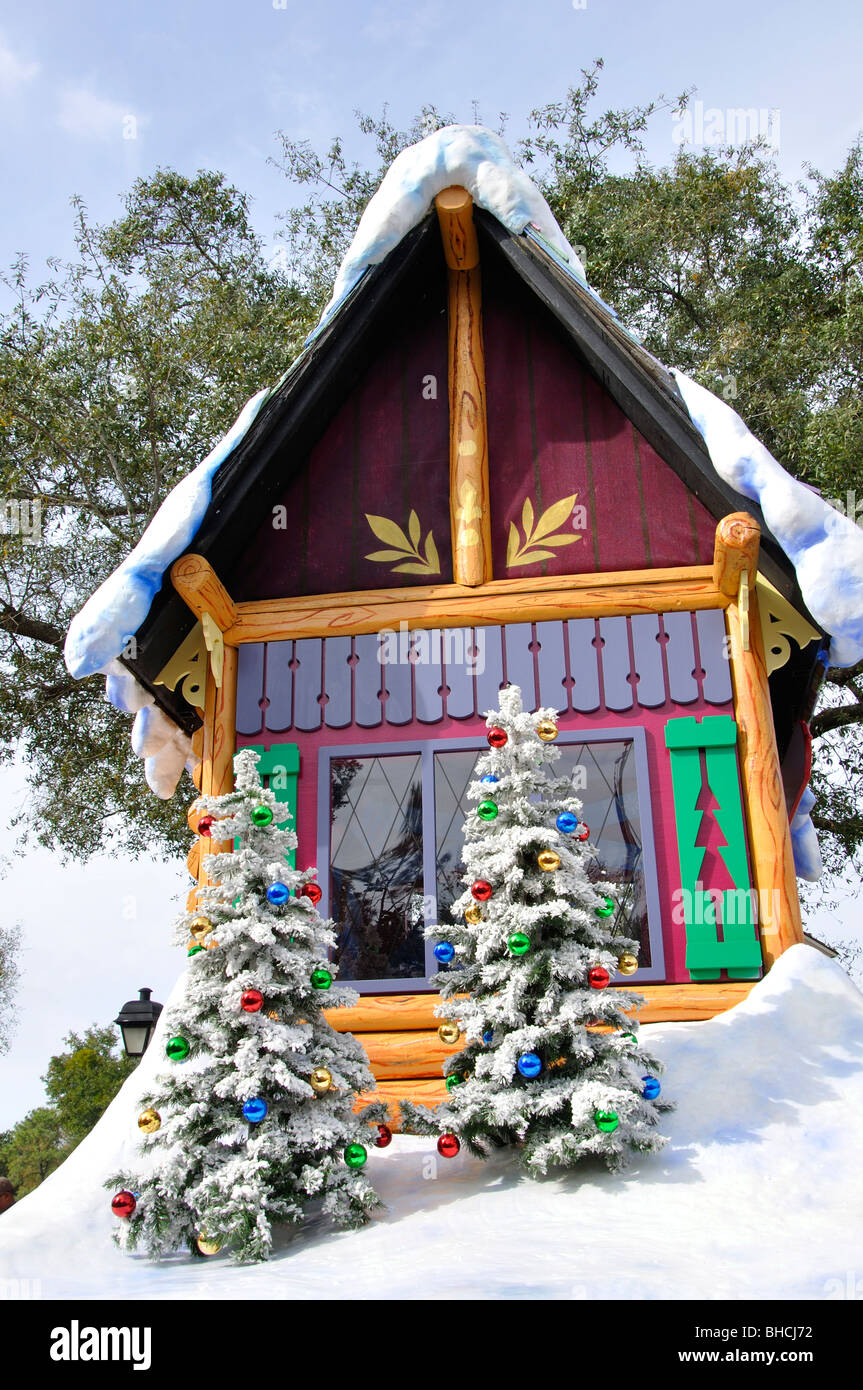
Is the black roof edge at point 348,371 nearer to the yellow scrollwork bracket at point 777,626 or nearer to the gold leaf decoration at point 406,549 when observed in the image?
the yellow scrollwork bracket at point 777,626

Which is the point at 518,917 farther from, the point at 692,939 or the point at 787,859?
the point at 787,859

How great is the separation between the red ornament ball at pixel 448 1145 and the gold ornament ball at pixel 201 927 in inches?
57.2

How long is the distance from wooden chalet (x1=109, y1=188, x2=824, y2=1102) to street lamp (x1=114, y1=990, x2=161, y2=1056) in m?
1.20

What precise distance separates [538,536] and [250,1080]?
4.29 metres

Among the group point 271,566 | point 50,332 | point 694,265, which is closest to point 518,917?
point 271,566

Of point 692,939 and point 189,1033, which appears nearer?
point 189,1033

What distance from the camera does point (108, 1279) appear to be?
465cm

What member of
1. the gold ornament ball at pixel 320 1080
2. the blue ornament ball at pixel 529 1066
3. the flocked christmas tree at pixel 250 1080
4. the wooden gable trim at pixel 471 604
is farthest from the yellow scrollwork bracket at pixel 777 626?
the gold ornament ball at pixel 320 1080

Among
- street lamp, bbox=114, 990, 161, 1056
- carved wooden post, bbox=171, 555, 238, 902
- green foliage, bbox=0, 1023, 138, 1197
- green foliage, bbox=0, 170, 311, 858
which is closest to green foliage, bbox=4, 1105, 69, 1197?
green foliage, bbox=0, 1023, 138, 1197

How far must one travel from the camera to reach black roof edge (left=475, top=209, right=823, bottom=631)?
7301 millimetres

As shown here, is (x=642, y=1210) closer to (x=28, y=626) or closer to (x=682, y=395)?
(x=682, y=395)

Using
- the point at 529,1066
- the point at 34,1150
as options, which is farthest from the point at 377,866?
the point at 34,1150

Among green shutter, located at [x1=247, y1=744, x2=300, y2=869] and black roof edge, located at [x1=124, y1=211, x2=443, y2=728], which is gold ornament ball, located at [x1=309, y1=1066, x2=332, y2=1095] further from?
black roof edge, located at [x1=124, y1=211, x2=443, y2=728]
